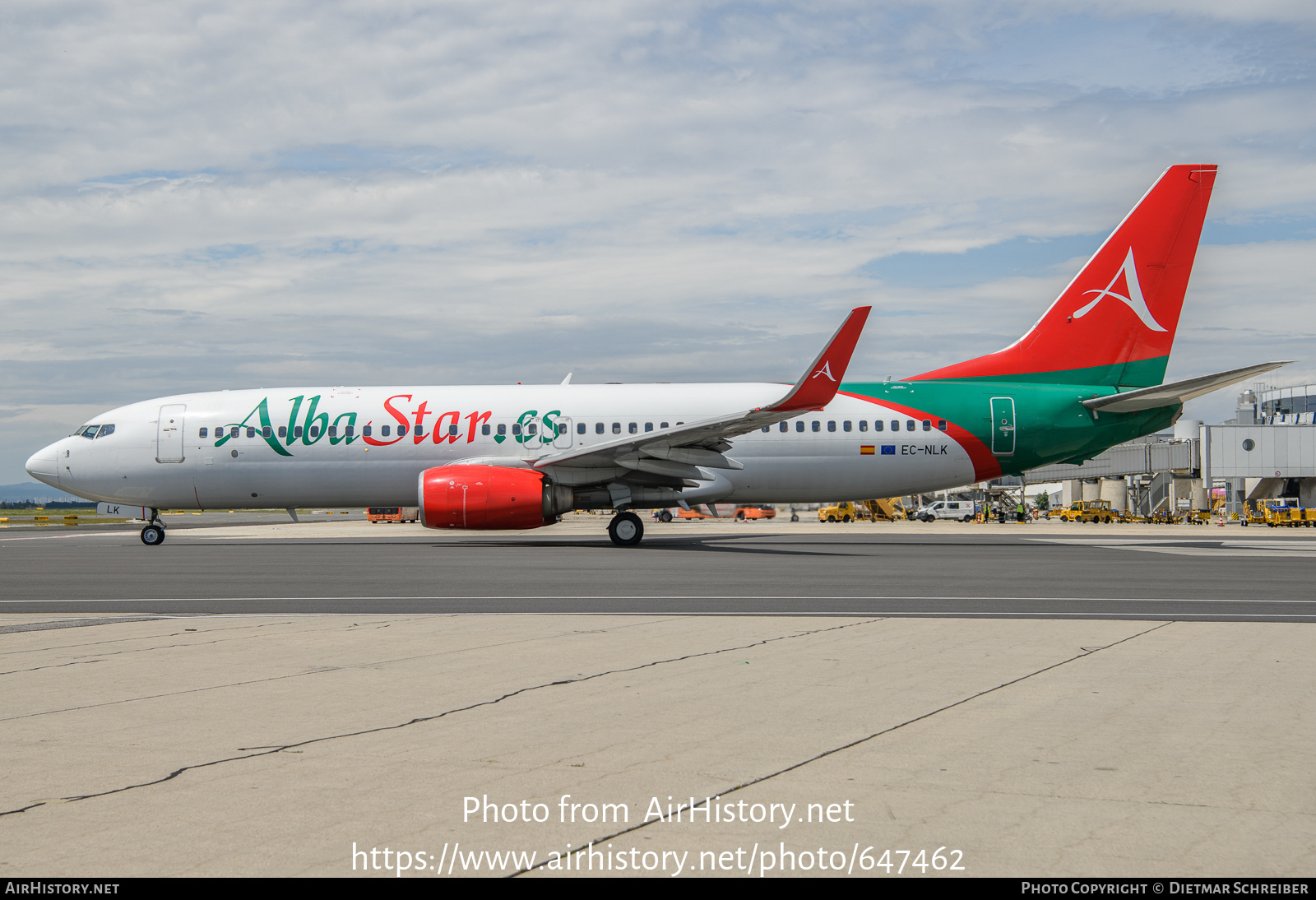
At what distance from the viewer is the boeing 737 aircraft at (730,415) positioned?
2558 cm

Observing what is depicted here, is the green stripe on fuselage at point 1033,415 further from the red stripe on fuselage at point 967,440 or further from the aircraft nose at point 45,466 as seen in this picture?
the aircraft nose at point 45,466

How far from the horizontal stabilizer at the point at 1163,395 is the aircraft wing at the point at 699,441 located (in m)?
8.48

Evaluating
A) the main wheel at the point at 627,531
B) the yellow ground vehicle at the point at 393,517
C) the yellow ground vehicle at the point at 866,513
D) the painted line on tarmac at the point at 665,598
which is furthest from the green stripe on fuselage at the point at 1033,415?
the yellow ground vehicle at the point at 393,517

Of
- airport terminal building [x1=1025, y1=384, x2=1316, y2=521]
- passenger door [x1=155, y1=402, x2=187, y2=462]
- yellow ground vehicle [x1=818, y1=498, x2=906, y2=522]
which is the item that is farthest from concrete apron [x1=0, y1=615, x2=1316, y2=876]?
yellow ground vehicle [x1=818, y1=498, x2=906, y2=522]

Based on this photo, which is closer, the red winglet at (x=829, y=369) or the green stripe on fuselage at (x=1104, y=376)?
the red winglet at (x=829, y=369)

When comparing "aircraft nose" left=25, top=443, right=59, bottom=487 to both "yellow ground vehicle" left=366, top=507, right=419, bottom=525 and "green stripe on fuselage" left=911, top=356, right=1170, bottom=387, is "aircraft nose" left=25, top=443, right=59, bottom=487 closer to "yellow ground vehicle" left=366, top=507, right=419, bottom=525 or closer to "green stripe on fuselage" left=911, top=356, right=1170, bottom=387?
"green stripe on fuselage" left=911, top=356, right=1170, bottom=387

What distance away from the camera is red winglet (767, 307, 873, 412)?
21344 millimetres

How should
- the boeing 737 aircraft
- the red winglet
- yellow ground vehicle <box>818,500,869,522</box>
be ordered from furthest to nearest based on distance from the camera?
yellow ground vehicle <box>818,500,869,522</box> → the boeing 737 aircraft → the red winglet

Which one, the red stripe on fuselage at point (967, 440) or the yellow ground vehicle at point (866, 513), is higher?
the red stripe on fuselage at point (967, 440)

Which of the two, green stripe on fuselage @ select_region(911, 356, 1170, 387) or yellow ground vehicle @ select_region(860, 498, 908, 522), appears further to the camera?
yellow ground vehicle @ select_region(860, 498, 908, 522)

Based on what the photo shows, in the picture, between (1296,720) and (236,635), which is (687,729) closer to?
(1296,720)

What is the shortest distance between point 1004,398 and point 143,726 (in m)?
24.1

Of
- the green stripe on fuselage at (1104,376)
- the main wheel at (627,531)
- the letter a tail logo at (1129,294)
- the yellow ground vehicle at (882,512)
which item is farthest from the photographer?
the yellow ground vehicle at (882,512)

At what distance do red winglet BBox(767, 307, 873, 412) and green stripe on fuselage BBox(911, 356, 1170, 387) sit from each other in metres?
6.78
